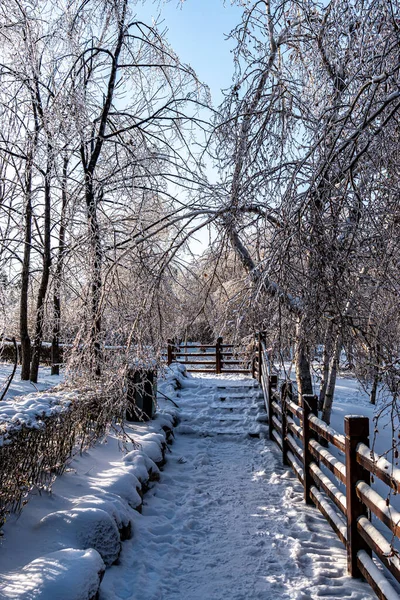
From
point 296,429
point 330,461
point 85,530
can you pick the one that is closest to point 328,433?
point 330,461

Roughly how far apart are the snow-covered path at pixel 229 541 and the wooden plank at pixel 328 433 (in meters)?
0.86

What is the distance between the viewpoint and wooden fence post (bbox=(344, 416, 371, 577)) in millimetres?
3226

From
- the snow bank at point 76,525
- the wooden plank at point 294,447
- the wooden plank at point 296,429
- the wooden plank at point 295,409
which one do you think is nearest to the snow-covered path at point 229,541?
the snow bank at point 76,525

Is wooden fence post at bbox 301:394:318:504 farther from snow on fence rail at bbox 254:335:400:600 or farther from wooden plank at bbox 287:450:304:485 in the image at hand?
wooden plank at bbox 287:450:304:485

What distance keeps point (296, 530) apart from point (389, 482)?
6.45ft

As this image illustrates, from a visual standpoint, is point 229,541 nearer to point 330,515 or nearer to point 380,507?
point 330,515

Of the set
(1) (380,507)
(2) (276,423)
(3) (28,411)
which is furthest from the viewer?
(2) (276,423)

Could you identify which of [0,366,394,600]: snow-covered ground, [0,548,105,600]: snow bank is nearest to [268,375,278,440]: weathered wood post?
[0,366,394,600]: snow-covered ground

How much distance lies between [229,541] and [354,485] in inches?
56.5

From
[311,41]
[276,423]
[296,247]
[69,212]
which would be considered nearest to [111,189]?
[69,212]

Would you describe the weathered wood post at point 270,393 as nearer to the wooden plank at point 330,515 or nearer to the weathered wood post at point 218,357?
the wooden plank at point 330,515

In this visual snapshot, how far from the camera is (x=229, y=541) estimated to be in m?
4.02

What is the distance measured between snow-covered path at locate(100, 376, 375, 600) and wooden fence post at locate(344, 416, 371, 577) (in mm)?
211

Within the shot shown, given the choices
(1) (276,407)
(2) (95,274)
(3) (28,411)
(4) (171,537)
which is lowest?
(4) (171,537)
